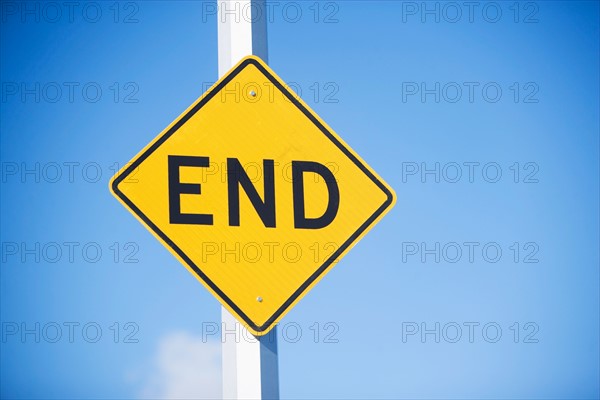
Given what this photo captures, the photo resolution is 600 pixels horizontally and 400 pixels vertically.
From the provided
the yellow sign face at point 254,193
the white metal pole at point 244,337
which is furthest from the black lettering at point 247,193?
the white metal pole at point 244,337

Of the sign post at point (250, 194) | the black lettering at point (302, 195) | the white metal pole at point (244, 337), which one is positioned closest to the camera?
the white metal pole at point (244, 337)

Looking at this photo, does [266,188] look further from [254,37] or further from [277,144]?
[254,37]

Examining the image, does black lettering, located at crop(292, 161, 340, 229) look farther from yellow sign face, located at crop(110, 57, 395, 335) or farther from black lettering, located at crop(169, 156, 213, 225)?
black lettering, located at crop(169, 156, 213, 225)

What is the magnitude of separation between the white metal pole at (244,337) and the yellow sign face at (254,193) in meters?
0.04

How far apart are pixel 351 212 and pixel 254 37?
31.7 inches

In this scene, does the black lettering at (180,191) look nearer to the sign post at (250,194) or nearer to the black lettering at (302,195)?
the sign post at (250,194)

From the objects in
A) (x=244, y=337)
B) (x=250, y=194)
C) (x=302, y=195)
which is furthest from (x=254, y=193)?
(x=244, y=337)

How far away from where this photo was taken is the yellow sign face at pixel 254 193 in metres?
2.67

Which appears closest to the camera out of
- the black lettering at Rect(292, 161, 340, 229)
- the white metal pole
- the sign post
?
the white metal pole

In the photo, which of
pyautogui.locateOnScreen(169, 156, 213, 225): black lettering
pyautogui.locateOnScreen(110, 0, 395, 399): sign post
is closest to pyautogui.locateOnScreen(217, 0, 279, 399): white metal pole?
pyautogui.locateOnScreen(110, 0, 395, 399): sign post

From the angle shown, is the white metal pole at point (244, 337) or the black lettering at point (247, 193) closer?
the white metal pole at point (244, 337)

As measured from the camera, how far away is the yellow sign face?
2.67 metres

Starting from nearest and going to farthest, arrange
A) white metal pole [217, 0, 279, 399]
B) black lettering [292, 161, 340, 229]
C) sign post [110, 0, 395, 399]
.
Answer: white metal pole [217, 0, 279, 399]
sign post [110, 0, 395, 399]
black lettering [292, 161, 340, 229]

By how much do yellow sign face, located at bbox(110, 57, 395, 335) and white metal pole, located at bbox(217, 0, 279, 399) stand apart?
0.14ft
